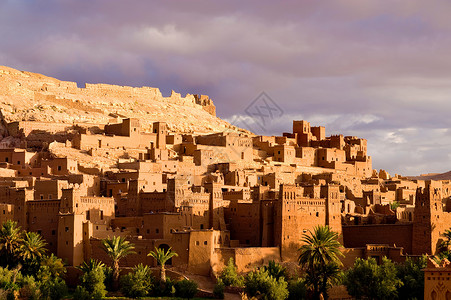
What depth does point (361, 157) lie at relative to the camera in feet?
292

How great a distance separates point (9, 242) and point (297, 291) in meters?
16.5

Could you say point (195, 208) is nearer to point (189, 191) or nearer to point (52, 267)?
point (189, 191)

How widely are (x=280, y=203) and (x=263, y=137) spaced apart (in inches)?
1002

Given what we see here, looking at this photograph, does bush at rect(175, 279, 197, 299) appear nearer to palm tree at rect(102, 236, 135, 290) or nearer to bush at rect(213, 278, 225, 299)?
bush at rect(213, 278, 225, 299)

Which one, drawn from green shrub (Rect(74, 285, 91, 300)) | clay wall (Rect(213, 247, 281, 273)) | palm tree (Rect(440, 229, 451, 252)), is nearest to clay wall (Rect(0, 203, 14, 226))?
green shrub (Rect(74, 285, 91, 300))

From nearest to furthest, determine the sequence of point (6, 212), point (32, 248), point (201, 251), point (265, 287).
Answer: point (265, 287) → point (201, 251) → point (32, 248) → point (6, 212)

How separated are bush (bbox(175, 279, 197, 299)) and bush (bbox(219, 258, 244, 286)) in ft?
5.90

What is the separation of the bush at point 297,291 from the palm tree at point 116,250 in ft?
30.2

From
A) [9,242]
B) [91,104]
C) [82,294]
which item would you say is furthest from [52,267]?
[91,104]

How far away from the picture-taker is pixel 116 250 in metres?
57.4

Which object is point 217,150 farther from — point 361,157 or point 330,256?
point 330,256

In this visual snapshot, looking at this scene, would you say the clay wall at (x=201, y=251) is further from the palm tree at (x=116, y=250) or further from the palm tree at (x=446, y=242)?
the palm tree at (x=446, y=242)

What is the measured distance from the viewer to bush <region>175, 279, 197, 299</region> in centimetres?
→ 5628

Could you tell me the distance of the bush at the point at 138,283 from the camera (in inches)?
2221
